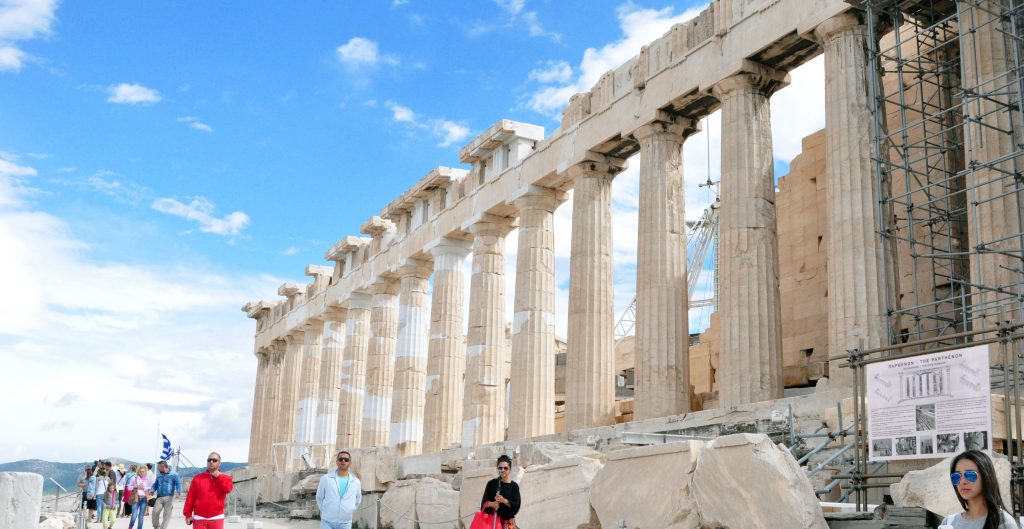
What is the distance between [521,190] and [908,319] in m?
11.3

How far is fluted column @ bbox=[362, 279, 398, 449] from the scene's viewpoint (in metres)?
A: 38.9

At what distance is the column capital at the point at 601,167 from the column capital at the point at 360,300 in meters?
16.5

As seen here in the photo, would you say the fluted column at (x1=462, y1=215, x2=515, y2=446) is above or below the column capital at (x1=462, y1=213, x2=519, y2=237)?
below

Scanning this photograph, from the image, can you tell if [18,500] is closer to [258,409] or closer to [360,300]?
[360,300]

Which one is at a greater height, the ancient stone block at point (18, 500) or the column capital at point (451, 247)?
the column capital at point (451, 247)

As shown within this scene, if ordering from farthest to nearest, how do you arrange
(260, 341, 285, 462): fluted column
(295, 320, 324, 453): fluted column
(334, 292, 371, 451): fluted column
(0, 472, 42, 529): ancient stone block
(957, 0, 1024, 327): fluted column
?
(260, 341, 285, 462): fluted column
(295, 320, 324, 453): fluted column
(334, 292, 371, 451): fluted column
(957, 0, 1024, 327): fluted column
(0, 472, 42, 529): ancient stone block

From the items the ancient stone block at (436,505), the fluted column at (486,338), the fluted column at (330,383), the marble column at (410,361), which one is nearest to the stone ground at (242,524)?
the ancient stone block at (436,505)

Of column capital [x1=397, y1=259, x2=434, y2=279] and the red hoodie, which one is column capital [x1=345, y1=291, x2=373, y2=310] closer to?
column capital [x1=397, y1=259, x2=434, y2=279]

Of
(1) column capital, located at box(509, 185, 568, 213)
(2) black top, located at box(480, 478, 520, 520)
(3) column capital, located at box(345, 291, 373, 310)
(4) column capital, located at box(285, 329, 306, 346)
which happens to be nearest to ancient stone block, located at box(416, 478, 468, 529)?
(2) black top, located at box(480, 478, 520, 520)

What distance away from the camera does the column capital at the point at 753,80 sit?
74.3 feet

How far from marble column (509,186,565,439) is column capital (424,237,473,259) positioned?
5.00m

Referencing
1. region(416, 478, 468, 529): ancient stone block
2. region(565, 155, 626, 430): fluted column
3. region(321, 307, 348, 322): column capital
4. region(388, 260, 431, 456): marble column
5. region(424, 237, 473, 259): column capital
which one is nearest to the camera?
region(416, 478, 468, 529): ancient stone block

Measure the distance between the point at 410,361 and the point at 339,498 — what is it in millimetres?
25364

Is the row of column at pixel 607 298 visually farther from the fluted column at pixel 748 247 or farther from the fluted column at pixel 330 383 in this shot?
the fluted column at pixel 330 383
